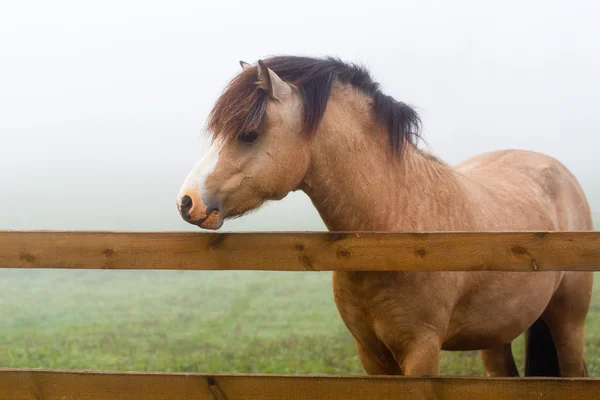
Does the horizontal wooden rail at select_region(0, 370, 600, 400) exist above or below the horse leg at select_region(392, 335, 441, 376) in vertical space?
above

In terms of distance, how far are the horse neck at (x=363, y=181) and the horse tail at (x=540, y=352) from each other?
4.72 feet

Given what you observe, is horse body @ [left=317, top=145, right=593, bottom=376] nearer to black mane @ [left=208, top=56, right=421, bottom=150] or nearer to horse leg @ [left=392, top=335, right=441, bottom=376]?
horse leg @ [left=392, top=335, right=441, bottom=376]

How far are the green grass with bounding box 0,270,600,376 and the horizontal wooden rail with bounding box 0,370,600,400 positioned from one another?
349 cm

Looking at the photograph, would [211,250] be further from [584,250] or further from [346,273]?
[584,250]

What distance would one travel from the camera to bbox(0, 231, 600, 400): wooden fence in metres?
1.91

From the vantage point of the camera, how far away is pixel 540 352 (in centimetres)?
377

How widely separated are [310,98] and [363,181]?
1.35 ft

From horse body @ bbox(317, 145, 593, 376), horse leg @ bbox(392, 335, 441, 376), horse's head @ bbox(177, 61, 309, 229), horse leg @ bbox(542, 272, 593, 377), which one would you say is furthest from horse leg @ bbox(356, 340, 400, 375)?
horse leg @ bbox(542, 272, 593, 377)

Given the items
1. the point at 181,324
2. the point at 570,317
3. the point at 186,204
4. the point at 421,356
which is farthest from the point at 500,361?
the point at 181,324

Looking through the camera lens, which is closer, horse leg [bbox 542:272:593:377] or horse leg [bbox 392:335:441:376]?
horse leg [bbox 392:335:441:376]

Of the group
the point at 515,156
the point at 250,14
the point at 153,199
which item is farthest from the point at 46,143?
the point at 515,156

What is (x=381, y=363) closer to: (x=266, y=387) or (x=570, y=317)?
(x=266, y=387)

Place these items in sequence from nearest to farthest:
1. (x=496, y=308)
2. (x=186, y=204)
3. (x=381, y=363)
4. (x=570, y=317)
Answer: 1. (x=186, y=204)
2. (x=381, y=363)
3. (x=496, y=308)
4. (x=570, y=317)

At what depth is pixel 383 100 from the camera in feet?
8.63
